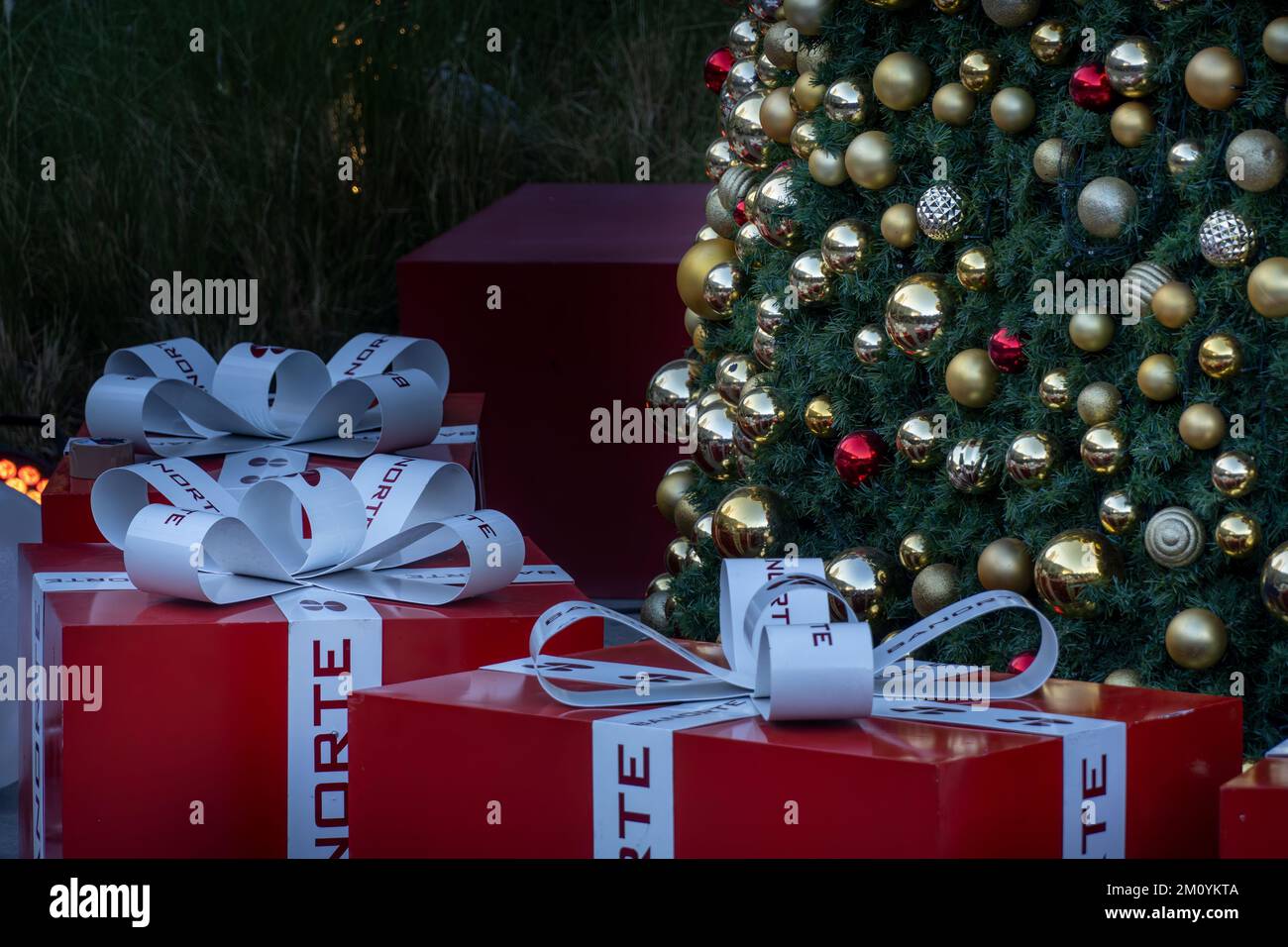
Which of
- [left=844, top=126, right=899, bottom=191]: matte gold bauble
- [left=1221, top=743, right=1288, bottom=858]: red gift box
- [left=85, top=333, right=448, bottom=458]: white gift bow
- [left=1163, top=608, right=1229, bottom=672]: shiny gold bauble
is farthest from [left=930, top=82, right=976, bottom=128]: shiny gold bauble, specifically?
[left=1221, top=743, right=1288, bottom=858]: red gift box

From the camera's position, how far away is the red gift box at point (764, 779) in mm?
1560

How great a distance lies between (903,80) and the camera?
7.89 feet

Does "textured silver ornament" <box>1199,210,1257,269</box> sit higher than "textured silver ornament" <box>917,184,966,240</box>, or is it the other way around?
"textured silver ornament" <box>917,184,966,240</box>

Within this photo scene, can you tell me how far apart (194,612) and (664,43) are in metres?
6.06

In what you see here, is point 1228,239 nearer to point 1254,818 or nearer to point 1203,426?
point 1203,426

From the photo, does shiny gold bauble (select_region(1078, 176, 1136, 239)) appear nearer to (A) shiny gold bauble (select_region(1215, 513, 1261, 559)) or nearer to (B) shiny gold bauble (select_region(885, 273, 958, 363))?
(B) shiny gold bauble (select_region(885, 273, 958, 363))

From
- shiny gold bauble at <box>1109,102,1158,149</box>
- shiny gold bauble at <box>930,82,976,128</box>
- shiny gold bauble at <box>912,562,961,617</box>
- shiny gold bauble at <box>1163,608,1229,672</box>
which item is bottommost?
shiny gold bauble at <box>1163,608,1229,672</box>

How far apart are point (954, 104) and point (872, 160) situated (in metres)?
0.15

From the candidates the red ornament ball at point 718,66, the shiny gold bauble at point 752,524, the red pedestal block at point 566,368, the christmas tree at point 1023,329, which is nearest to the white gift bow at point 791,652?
the christmas tree at point 1023,329

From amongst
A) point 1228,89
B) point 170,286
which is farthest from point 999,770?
point 170,286

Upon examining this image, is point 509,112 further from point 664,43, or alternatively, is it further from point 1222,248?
point 1222,248

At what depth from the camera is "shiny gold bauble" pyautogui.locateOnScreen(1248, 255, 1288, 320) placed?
1997 millimetres

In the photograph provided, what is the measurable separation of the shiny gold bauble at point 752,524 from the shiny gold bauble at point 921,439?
0.24m

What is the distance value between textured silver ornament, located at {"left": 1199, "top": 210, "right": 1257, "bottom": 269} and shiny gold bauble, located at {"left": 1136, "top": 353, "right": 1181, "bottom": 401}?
0.13 m
